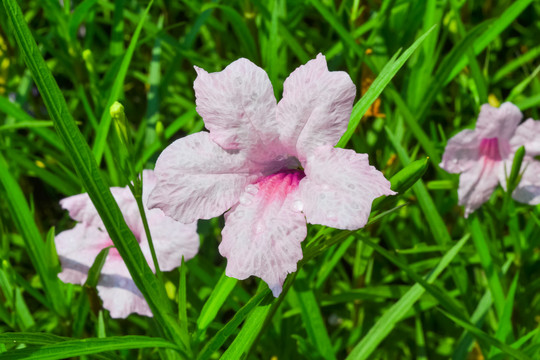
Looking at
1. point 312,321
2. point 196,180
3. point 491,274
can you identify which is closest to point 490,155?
point 491,274

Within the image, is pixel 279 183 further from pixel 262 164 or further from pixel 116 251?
pixel 116 251

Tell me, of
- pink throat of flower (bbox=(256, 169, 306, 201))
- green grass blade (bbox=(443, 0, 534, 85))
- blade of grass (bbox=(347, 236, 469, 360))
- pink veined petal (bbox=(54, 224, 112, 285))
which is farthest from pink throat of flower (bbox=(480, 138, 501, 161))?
pink veined petal (bbox=(54, 224, 112, 285))

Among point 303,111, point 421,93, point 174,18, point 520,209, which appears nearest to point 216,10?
point 174,18

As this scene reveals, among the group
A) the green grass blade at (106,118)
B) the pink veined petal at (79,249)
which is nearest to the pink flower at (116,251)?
the pink veined petal at (79,249)

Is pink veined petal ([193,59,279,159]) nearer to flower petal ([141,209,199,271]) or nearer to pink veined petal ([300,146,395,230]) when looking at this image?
pink veined petal ([300,146,395,230])

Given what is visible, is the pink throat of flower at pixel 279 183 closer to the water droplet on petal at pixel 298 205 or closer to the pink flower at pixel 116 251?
the water droplet on petal at pixel 298 205

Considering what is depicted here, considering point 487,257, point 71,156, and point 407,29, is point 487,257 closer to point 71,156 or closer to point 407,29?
point 407,29

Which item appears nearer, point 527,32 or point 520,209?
point 520,209
